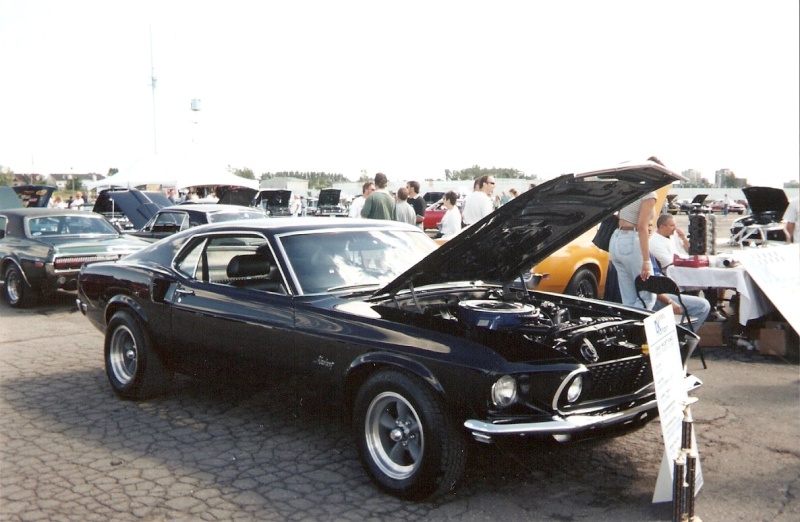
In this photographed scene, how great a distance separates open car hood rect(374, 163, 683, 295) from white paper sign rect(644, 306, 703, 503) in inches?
30.7

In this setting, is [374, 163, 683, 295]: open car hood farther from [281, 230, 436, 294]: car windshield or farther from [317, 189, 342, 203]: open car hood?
[317, 189, 342, 203]: open car hood

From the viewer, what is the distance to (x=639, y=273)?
6.41 metres

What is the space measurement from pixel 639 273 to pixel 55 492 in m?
4.97

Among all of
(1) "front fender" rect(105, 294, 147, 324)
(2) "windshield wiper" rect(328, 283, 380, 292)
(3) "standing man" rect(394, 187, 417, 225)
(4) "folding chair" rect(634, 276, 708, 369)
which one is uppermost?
(3) "standing man" rect(394, 187, 417, 225)

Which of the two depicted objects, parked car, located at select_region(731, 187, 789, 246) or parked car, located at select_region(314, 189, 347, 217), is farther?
parked car, located at select_region(314, 189, 347, 217)

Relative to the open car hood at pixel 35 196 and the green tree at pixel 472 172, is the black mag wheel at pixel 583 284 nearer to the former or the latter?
the open car hood at pixel 35 196

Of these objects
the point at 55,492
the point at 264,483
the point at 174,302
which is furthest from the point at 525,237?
the point at 55,492

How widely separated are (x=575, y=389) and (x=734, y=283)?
450 centimetres

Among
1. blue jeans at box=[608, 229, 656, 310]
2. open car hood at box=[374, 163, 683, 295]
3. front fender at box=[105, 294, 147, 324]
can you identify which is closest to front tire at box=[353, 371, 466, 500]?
open car hood at box=[374, 163, 683, 295]

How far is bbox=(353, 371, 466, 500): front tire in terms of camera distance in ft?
11.1

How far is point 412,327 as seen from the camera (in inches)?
144

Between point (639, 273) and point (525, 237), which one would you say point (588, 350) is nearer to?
point (525, 237)

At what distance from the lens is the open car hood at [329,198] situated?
35.5 metres

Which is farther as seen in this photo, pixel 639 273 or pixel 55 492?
pixel 639 273
